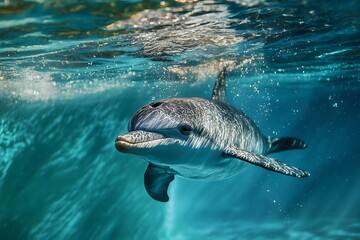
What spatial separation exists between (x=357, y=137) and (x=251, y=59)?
242ft

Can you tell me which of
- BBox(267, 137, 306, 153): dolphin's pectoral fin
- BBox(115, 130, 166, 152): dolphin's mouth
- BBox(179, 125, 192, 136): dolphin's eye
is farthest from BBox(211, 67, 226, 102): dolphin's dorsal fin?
BBox(115, 130, 166, 152): dolphin's mouth

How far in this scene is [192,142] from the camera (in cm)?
618

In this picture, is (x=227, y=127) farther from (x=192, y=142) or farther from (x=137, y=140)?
(x=137, y=140)

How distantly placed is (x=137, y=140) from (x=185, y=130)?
52.3 inches

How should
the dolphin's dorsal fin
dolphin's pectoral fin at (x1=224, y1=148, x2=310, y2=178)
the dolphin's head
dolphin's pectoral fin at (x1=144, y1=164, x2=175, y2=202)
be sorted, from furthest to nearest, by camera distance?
the dolphin's dorsal fin → dolphin's pectoral fin at (x1=144, y1=164, x2=175, y2=202) → dolphin's pectoral fin at (x1=224, y1=148, x2=310, y2=178) → the dolphin's head

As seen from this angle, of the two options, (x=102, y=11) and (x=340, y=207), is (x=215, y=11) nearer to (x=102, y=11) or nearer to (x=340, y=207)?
(x=102, y=11)

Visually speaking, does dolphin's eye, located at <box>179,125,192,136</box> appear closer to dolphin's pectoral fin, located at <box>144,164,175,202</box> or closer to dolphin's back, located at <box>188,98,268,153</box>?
dolphin's back, located at <box>188,98,268,153</box>

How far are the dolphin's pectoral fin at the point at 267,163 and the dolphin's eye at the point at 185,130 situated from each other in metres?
1.20

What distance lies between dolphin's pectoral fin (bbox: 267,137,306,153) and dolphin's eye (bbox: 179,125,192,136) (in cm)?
428

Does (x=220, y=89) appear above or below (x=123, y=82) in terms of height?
above

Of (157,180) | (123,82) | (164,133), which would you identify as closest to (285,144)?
(157,180)

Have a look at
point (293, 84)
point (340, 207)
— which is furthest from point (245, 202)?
point (293, 84)

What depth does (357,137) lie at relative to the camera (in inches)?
3238

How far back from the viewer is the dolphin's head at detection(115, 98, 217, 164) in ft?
16.1
